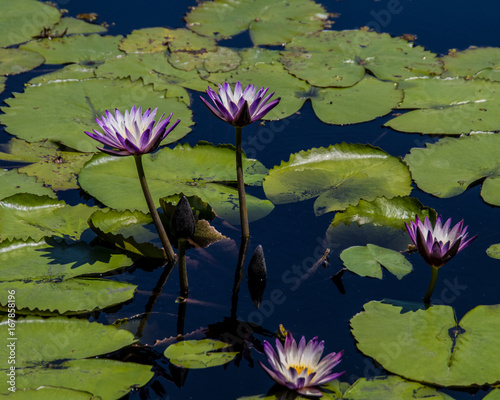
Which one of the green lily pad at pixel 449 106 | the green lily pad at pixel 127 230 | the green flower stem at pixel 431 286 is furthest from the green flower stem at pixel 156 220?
the green lily pad at pixel 449 106

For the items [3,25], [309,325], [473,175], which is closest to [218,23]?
[3,25]

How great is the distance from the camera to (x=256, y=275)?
122 inches

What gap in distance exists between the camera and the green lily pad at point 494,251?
3.26m

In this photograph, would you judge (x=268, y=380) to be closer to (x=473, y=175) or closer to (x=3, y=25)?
(x=473, y=175)

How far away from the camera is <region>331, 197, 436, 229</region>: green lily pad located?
11.2 ft

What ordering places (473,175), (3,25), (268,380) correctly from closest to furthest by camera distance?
(268,380), (473,175), (3,25)

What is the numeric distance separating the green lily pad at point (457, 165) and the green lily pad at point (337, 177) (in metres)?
0.19

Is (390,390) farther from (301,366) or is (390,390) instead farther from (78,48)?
(78,48)

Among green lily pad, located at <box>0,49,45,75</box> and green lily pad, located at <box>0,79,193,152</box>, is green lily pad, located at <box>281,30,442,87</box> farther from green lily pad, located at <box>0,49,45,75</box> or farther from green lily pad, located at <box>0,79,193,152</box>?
green lily pad, located at <box>0,49,45,75</box>

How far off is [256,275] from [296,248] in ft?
1.22

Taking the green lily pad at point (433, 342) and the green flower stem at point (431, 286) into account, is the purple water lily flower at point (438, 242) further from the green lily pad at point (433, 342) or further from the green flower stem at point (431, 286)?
the green lily pad at point (433, 342)

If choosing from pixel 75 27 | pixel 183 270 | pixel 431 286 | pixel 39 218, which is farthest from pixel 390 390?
pixel 75 27

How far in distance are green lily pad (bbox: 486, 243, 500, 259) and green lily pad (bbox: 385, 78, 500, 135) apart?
1258 millimetres

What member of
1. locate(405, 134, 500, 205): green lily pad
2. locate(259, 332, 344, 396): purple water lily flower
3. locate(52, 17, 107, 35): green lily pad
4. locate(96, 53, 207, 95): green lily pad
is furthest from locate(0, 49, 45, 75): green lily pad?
locate(259, 332, 344, 396): purple water lily flower
